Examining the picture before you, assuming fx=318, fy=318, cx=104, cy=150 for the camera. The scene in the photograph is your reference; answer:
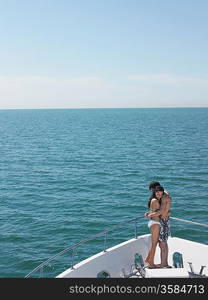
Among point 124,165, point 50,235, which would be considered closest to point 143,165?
point 124,165

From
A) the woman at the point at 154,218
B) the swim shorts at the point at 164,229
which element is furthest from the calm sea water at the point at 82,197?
the swim shorts at the point at 164,229

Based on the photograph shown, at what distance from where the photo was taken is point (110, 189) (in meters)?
29.8

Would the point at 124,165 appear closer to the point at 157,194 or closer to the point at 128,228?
the point at 128,228

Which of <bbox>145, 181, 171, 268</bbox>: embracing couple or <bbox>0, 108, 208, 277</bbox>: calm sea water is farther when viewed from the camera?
<bbox>0, 108, 208, 277</bbox>: calm sea water

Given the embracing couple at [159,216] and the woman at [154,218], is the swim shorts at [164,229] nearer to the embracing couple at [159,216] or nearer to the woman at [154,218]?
the embracing couple at [159,216]

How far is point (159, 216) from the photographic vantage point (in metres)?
7.85

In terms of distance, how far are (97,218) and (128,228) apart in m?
2.57

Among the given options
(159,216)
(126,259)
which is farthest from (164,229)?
(126,259)

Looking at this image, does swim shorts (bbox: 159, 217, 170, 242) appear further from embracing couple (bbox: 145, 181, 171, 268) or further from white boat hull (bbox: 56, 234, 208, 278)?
white boat hull (bbox: 56, 234, 208, 278)

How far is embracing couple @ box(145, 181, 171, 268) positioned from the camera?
752cm

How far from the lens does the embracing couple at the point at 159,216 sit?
7.52 meters

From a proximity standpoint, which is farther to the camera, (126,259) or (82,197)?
(82,197)

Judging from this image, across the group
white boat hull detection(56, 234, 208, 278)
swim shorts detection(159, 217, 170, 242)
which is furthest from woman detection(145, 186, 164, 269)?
white boat hull detection(56, 234, 208, 278)

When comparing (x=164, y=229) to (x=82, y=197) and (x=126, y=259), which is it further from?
(x=82, y=197)
